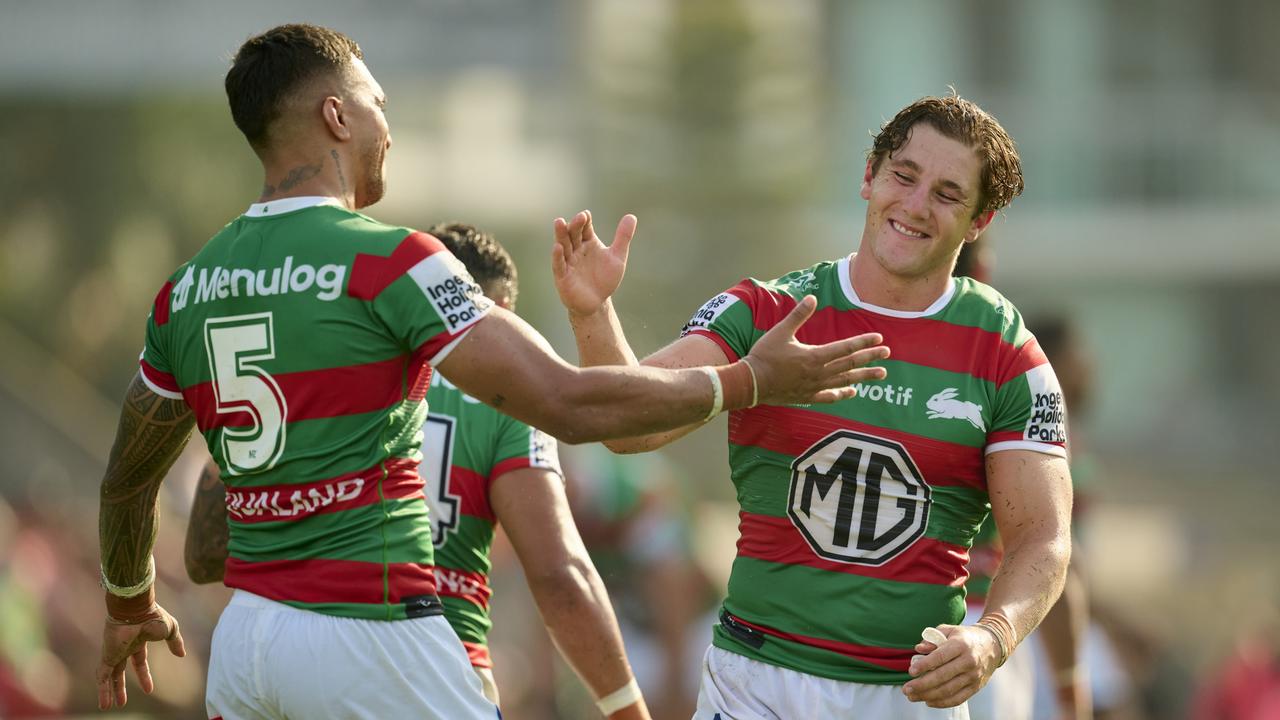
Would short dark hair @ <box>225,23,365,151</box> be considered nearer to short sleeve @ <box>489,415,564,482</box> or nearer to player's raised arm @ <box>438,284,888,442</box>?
player's raised arm @ <box>438,284,888,442</box>

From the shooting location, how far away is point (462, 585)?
539cm

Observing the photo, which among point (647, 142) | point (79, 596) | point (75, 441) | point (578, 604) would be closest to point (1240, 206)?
point (647, 142)

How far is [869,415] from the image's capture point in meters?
4.66

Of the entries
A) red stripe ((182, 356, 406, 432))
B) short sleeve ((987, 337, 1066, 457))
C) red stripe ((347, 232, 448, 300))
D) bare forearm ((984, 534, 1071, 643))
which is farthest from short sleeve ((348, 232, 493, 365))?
bare forearm ((984, 534, 1071, 643))

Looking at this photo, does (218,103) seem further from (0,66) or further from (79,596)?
(79,596)

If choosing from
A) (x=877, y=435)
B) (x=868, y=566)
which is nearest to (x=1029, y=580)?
(x=868, y=566)

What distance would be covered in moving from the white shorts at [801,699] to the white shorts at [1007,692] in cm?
108

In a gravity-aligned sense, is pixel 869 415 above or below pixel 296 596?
above

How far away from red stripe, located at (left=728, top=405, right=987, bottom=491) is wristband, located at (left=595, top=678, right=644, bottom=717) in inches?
48.4

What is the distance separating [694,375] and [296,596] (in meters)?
1.18

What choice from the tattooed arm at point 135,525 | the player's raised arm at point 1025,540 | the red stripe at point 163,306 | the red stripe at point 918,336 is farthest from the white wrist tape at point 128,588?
the player's raised arm at point 1025,540

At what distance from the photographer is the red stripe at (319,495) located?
4262 mm

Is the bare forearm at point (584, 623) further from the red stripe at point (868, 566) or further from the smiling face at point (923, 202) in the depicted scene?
the smiling face at point (923, 202)

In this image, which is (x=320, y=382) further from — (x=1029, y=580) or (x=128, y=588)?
(x=1029, y=580)
